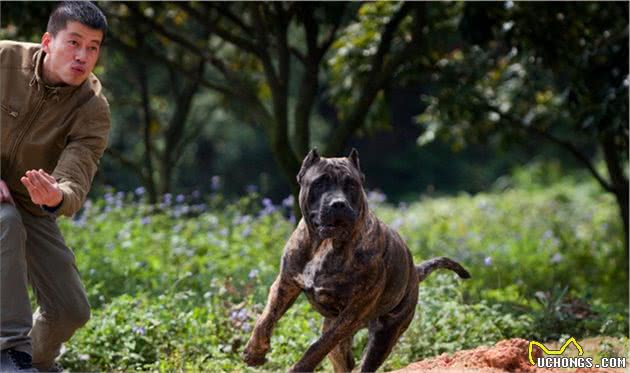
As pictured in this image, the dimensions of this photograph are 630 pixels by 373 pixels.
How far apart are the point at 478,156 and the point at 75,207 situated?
2572 centimetres

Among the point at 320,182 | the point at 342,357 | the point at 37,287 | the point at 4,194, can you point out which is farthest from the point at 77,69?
the point at 342,357

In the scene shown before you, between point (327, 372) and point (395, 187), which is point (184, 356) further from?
point (395, 187)

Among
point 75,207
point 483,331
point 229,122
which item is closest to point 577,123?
point 483,331

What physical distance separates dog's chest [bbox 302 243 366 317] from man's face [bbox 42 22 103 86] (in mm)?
1444

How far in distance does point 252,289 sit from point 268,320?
2.52 m

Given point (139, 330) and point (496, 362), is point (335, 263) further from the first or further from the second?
point (139, 330)

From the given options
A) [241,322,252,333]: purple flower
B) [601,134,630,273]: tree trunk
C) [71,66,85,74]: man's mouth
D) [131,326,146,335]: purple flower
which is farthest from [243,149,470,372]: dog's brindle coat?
[601,134,630,273]: tree trunk

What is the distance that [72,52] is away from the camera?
5.11 metres

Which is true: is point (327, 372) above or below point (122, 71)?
below

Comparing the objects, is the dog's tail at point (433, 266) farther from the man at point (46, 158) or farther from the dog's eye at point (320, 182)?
the man at point (46, 158)

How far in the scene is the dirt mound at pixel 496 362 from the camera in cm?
496

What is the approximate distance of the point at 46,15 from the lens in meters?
9.39

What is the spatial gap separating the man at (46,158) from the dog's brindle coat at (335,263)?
1020mm

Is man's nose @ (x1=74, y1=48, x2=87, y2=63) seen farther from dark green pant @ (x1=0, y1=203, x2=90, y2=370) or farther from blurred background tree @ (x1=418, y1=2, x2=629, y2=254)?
blurred background tree @ (x1=418, y1=2, x2=629, y2=254)
